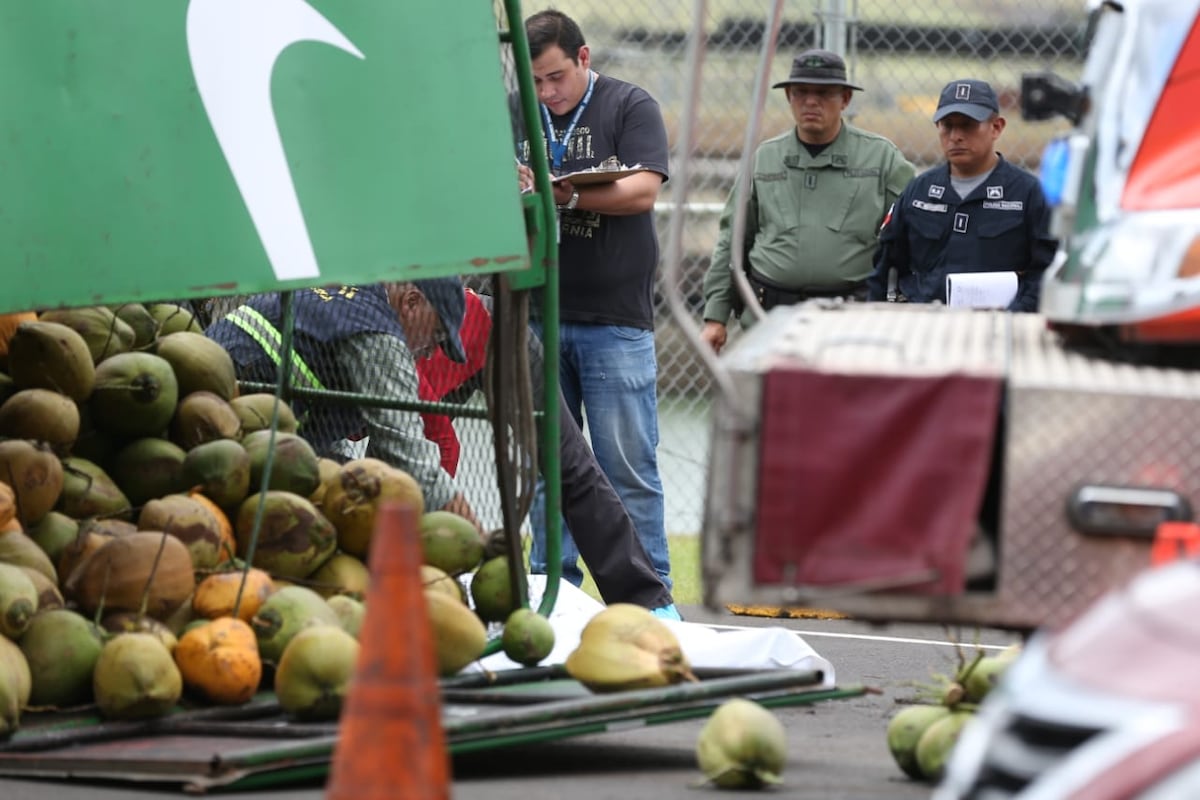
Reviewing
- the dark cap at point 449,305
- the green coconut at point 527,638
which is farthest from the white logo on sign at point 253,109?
the dark cap at point 449,305

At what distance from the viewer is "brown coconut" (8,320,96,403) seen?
582cm

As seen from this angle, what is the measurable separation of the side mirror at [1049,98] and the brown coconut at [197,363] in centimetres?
263

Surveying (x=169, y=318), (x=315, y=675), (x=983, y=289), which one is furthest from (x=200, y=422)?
(x=983, y=289)

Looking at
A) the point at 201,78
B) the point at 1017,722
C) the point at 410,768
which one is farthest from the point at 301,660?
the point at 1017,722

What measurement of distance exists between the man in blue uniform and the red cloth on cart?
4.84m

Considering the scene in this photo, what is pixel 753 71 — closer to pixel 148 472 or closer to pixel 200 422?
pixel 200 422

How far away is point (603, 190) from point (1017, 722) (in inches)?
230

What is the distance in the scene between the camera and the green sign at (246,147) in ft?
16.2

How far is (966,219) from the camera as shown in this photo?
29.3ft

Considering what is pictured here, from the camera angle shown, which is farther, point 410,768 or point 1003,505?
point 1003,505

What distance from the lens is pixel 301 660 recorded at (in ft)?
16.9

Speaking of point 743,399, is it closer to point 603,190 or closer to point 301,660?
point 301,660

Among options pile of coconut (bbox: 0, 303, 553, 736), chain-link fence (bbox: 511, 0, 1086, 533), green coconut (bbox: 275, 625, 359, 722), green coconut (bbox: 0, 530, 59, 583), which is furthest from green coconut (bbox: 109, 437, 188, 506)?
chain-link fence (bbox: 511, 0, 1086, 533)

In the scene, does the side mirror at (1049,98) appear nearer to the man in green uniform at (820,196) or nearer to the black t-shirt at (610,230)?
the black t-shirt at (610,230)
